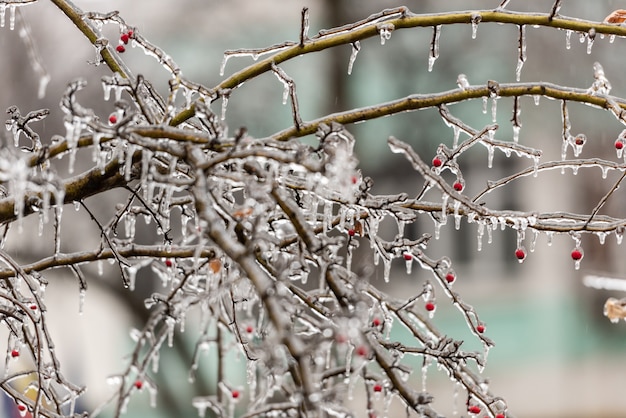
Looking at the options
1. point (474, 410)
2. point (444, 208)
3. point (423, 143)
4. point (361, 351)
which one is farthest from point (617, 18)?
point (423, 143)

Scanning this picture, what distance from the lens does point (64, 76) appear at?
9.12 metres

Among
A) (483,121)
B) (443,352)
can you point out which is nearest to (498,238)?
(483,121)

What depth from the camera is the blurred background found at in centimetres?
935

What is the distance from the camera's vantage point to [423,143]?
10.1m

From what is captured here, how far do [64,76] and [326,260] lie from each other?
7929 millimetres

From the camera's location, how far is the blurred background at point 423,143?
9.35 meters

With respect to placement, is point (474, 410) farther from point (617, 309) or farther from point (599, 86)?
point (599, 86)

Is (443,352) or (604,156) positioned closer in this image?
(443,352)

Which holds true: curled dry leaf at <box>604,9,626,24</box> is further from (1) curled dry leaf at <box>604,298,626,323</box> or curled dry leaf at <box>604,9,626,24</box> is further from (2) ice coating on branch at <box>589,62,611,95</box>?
(1) curled dry leaf at <box>604,298,626,323</box>

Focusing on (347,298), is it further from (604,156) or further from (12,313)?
(604,156)

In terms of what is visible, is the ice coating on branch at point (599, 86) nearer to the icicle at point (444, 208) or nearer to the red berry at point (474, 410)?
the icicle at point (444, 208)

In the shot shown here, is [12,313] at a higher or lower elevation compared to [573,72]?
lower

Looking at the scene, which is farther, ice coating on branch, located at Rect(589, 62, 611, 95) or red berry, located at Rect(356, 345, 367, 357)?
ice coating on branch, located at Rect(589, 62, 611, 95)

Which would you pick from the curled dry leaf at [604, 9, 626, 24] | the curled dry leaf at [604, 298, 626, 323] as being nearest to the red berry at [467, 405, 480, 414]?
the curled dry leaf at [604, 298, 626, 323]
